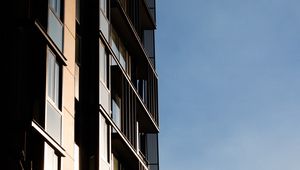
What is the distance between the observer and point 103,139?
29188 millimetres

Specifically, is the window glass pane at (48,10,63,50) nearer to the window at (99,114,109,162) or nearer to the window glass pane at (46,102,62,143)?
the window glass pane at (46,102,62,143)

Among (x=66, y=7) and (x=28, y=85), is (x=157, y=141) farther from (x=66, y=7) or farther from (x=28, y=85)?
(x=28, y=85)

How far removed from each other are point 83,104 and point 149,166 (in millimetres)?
11742

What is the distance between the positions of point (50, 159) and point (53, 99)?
186 centimetres

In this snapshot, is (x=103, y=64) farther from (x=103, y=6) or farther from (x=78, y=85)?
(x=103, y=6)

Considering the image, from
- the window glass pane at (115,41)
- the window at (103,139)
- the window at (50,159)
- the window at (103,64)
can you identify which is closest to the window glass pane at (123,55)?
the window glass pane at (115,41)

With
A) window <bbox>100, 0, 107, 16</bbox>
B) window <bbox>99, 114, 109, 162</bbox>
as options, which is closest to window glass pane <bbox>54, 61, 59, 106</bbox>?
window <bbox>99, 114, 109, 162</bbox>

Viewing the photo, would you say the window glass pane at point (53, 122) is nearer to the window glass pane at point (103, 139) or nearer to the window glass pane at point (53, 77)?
the window glass pane at point (53, 77)

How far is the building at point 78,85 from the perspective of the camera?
70.0 ft

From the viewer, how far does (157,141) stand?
4116cm

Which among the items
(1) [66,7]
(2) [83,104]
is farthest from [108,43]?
(1) [66,7]

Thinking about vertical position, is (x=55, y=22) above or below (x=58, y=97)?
above

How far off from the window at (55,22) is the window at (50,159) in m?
3.36

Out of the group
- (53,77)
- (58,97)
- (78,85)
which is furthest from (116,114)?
(53,77)
